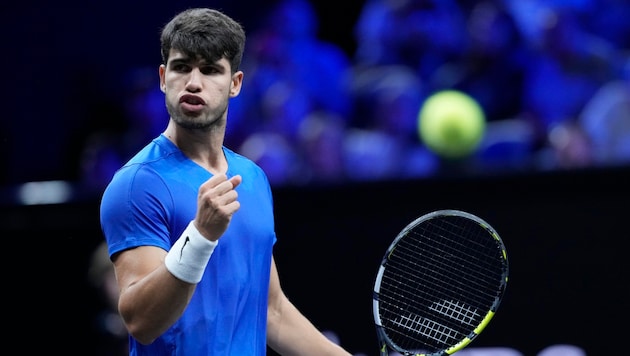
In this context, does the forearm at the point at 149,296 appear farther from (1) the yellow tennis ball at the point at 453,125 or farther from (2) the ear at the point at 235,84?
(1) the yellow tennis ball at the point at 453,125

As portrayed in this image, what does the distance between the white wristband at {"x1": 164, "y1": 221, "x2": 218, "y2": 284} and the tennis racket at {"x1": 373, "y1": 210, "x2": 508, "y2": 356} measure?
0.99 metres

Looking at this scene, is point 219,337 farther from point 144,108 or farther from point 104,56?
point 104,56

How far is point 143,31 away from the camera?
9.91m

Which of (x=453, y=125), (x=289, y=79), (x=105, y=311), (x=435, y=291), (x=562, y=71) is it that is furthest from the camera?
(x=289, y=79)

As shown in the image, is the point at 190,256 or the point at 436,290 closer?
the point at 190,256

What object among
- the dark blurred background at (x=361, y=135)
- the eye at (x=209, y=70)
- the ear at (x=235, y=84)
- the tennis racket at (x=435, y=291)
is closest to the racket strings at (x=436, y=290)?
the tennis racket at (x=435, y=291)

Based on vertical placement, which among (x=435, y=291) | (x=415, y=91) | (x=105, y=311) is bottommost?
(x=105, y=311)

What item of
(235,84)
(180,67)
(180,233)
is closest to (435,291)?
(235,84)

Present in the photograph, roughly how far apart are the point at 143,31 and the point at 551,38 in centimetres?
413

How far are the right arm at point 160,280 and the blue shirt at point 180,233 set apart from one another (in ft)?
0.20

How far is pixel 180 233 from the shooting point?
330 centimetres

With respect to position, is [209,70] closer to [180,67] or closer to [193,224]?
[180,67]

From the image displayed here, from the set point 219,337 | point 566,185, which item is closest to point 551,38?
point 566,185

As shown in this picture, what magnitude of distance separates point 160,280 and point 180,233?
0.26 m
